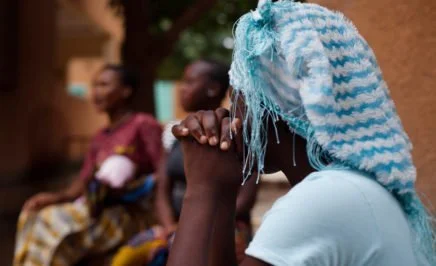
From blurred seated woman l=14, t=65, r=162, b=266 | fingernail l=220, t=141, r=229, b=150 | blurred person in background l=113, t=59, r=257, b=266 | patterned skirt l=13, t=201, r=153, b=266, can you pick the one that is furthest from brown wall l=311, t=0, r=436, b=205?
patterned skirt l=13, t=201, r=153, b=266

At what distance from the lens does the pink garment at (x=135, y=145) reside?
3955 mm

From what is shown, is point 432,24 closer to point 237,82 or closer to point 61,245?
point 237,82

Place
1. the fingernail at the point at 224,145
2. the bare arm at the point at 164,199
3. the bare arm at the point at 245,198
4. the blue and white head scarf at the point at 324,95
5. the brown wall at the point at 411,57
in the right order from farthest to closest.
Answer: the bare arm at the point at 164,199 → the bare arm at the point at 245,198 → the brown wall at the point at 411,57 → the fingernail at the point at 224,145 → the blue and white head scarf at the point at 324,95

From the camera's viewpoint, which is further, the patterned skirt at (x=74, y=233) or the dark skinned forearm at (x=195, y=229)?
the patterned skirt at (x=74, y=233)

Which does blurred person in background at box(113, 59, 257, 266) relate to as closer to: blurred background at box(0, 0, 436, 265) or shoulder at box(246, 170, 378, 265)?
blurred background at box(0, 0, 436, 265)

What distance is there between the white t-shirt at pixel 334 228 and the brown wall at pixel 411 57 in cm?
77

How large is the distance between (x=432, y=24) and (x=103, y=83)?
2592mm

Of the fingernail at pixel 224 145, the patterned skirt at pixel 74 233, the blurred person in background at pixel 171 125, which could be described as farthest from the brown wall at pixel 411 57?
the patterned skirt at pixel 74 233

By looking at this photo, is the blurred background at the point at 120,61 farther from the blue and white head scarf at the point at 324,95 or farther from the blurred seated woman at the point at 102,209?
the blurred seated woman at the point at 102,209

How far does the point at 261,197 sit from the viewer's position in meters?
7.07

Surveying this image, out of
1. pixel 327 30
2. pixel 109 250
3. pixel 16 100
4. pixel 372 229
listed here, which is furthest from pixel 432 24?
pixel 16 100

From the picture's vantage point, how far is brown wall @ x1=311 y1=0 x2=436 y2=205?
7.12 feet

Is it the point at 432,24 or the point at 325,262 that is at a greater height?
the point at 432,24

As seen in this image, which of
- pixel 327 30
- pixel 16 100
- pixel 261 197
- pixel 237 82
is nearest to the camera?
pixel 327 30
